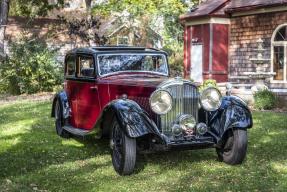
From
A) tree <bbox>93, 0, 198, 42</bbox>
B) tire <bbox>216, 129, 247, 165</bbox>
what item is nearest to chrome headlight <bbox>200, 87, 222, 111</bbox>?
tire <bbox>216, 129, 247, 165</bbox>

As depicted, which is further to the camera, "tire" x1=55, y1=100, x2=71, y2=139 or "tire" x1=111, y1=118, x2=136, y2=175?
"tire" x1=55, y1=100, x2=71, y2=139

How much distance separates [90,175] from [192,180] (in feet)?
4.57

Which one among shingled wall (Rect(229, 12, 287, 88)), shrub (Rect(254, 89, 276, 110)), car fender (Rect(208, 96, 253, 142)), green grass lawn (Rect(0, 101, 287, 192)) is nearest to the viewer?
green grass lawn (Rect(0, 101, 287, 192))

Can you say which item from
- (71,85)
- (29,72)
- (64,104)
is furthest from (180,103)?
(29,72)

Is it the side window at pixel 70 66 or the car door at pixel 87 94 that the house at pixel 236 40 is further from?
the car door at pixel 87 94

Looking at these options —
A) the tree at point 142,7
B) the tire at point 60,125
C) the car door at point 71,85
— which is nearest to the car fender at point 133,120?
the car door at point 71,85

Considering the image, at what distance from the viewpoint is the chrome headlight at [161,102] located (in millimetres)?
6355

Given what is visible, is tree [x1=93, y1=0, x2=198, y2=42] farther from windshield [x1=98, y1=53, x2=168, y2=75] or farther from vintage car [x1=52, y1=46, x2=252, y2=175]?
vintage car [x1=52, y1=46, x2=252, y2=175]

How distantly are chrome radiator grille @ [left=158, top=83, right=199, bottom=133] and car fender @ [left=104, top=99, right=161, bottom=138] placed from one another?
0.25 meters

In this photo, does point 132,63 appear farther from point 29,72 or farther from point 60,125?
point 29,72

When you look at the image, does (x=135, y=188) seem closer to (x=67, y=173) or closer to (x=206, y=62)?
(x=67, y=173)

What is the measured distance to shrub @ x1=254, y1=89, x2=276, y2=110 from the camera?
1412 centimetres

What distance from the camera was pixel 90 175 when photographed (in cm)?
645

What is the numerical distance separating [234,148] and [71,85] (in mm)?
3571
